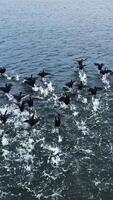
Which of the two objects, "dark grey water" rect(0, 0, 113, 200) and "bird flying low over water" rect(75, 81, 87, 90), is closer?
"dark grey water" rect(0, 0, 113, 200)

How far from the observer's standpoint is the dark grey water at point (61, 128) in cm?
3250

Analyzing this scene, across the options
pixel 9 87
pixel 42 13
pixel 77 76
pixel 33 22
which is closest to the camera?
pixel 9 87

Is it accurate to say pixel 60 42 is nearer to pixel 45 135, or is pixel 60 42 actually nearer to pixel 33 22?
pixel 33 22

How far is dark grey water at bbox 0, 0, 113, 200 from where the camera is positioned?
3250cm

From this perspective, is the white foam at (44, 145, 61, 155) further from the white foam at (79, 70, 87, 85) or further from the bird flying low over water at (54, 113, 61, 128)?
the white foam at (79, 70, 87, 85)

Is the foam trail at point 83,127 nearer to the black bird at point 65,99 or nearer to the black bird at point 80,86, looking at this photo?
the black bird at point 65,99

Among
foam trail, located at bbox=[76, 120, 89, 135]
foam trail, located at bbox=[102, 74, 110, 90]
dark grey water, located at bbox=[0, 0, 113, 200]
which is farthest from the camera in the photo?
foam trail, located at bbox=[102, 74, 110, 90]

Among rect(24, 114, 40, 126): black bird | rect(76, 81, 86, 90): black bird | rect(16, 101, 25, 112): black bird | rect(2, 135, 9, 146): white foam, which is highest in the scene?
rect(76, 81, 86, 90): black bird

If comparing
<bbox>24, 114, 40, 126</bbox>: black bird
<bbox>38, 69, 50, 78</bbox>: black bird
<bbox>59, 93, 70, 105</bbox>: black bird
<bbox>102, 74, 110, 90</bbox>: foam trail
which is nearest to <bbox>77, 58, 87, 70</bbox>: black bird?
<bbox>102, 74, 110, 90</bbox>: foam trail

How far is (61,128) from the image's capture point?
40594 millimetres

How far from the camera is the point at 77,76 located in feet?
178

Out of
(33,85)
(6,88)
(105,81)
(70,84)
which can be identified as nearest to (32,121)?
(6,88)

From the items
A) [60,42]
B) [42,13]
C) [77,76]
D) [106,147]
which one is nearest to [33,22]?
[42,13]

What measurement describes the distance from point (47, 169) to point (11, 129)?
7.93 metres
